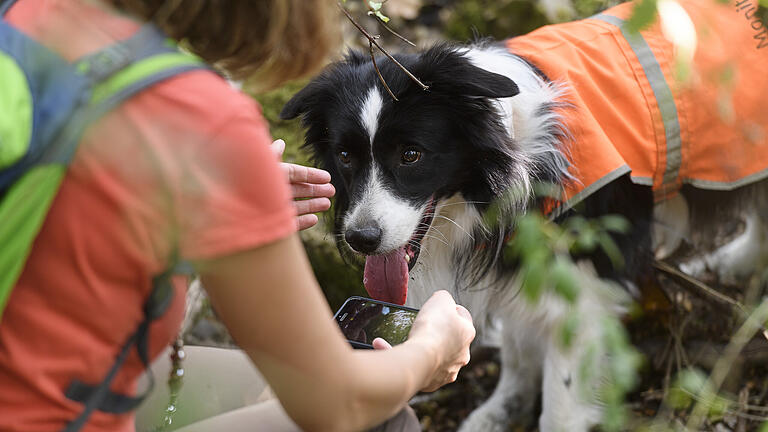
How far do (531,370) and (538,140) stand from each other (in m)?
1.02

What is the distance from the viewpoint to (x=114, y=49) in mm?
874

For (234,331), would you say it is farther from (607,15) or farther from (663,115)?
(607,15)

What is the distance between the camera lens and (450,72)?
2240mm

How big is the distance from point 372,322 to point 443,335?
33cm

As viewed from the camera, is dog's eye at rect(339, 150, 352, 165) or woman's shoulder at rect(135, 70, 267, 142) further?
dog's eye at rect(339, 150, 352, 165)

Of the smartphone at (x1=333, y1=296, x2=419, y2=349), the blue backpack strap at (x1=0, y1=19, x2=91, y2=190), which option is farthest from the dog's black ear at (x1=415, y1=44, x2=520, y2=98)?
the blue backpack strap at (x1=0, y1=19, x2=91, y2=190)

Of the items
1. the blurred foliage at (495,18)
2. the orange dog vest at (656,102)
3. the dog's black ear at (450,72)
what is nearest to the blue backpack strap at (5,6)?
the dog's black ear at (450,72)

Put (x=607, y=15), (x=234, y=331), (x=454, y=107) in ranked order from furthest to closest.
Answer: (x=607, y=15)
(x=454, y=107)
(x=234, y=331)

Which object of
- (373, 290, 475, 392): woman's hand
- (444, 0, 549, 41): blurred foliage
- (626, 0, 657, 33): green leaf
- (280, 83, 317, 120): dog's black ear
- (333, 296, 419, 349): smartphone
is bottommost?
(444, 0, 549, 41): blurred foliage

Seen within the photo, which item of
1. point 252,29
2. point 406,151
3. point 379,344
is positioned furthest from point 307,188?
point 252,29

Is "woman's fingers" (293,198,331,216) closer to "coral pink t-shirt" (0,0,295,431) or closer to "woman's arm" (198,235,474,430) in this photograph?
"woman's arm" (198,235,474,430)

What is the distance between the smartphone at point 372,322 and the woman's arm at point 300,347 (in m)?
0.34

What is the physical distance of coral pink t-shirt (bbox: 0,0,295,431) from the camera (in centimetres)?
86

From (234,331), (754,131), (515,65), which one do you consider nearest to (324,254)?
(515,65)
